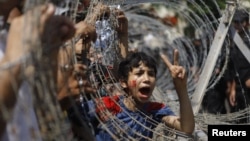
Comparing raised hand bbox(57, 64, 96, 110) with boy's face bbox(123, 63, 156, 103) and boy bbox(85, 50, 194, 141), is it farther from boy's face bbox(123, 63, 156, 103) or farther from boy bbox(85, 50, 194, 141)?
boy's face bbox(123, 63, 156, 103)

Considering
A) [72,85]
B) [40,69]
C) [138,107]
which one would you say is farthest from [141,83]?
[40,69]

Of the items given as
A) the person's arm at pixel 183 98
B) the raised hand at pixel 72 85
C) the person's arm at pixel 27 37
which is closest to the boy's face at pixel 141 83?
the person's arm at pixel 183 98

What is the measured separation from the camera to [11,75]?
2.10 m

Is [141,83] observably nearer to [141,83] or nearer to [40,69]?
[141,83]

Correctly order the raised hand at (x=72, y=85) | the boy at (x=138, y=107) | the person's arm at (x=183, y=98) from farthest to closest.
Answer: the person's arm at (x=183, y=98)
the boy at (x=138, y=107)
the raised hand at (x=72, y=85)

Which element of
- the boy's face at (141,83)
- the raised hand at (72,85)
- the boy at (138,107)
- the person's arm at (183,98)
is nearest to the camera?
the raised hand at (72,85)

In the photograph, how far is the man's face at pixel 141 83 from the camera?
3744 mm

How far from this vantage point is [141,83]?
3.79m

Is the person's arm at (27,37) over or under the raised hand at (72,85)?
over

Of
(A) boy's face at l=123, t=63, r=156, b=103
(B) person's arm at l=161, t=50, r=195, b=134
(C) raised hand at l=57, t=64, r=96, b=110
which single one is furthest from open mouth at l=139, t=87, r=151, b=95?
(C) raised hand at l=57, t=64, r=96, b=110

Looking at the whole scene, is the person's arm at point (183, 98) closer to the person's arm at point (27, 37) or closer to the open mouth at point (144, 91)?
the open mouth at point (144, 91)

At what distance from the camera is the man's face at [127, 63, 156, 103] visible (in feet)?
12.3

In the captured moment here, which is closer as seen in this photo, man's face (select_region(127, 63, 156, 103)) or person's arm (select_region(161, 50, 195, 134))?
person's arm (select_region(161, 50, 195, 134))

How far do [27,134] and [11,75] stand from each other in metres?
0.35
